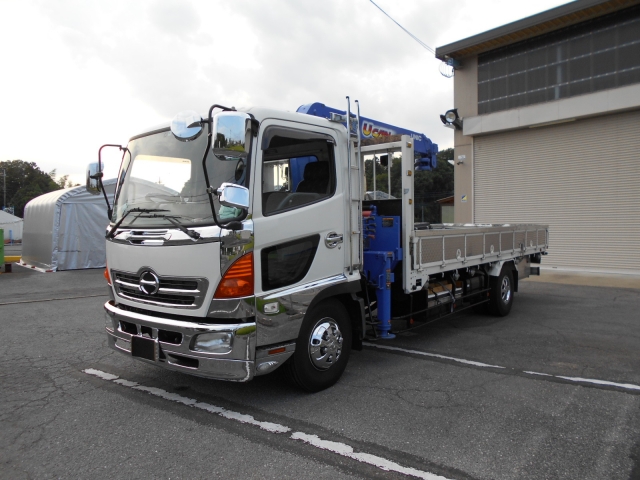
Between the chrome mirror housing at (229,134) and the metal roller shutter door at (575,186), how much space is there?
46.1 feet

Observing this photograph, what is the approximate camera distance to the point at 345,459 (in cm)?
332

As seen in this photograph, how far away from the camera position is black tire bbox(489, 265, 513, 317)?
8.12 m

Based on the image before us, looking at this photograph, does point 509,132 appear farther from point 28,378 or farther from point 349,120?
point 28,378

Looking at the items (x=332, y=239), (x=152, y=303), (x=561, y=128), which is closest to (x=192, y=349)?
(x=152, y=303)

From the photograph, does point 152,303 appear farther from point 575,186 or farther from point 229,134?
point 575,186

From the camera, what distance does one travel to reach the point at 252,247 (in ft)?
12.6

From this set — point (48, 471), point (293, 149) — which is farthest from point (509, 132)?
point (48, 471)

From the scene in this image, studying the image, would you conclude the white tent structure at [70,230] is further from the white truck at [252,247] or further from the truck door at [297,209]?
the truck door at [297,209]

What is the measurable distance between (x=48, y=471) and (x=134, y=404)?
1.16 metres

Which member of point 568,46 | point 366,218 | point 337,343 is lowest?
point 337,343

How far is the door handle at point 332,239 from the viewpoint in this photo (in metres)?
4.57

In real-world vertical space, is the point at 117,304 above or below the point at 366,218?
below

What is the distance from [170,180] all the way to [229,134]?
3.68 ft

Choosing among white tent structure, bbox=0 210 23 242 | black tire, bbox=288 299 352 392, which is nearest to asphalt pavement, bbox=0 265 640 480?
black tire, bbox=288 299 352 392
